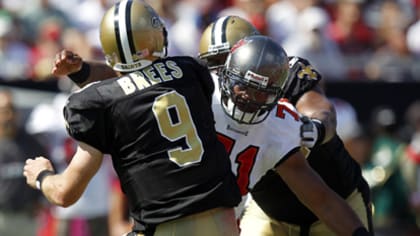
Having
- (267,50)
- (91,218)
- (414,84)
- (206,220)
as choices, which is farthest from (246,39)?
(414,84)

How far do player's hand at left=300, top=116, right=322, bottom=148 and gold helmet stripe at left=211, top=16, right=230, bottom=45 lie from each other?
613 mm

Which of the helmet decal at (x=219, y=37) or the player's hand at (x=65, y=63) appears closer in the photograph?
the player's hand at (x=65, y=63)

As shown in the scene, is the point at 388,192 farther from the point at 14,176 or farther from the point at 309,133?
the point at 309,133

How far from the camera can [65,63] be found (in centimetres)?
516

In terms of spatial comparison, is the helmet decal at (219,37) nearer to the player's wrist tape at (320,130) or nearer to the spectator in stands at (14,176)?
the player's wrist tape at (320,130)

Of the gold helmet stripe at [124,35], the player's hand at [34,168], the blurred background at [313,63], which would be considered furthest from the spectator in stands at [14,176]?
the gold helmet stripe at [124,35]

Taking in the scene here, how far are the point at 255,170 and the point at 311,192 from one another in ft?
0.94

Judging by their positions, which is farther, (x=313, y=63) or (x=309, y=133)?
(x=313, y=63)

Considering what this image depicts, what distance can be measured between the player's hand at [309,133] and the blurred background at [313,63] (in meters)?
4.14

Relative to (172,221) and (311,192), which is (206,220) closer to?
(172,221)

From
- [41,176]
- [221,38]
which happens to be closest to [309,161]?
[221,38]

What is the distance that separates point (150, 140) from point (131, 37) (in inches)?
17.7

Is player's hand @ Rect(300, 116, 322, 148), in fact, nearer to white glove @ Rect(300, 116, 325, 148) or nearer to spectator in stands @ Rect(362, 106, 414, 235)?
white glove @ Rect(300, 116, 325, 148)

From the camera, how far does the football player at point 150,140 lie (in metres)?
4.45
